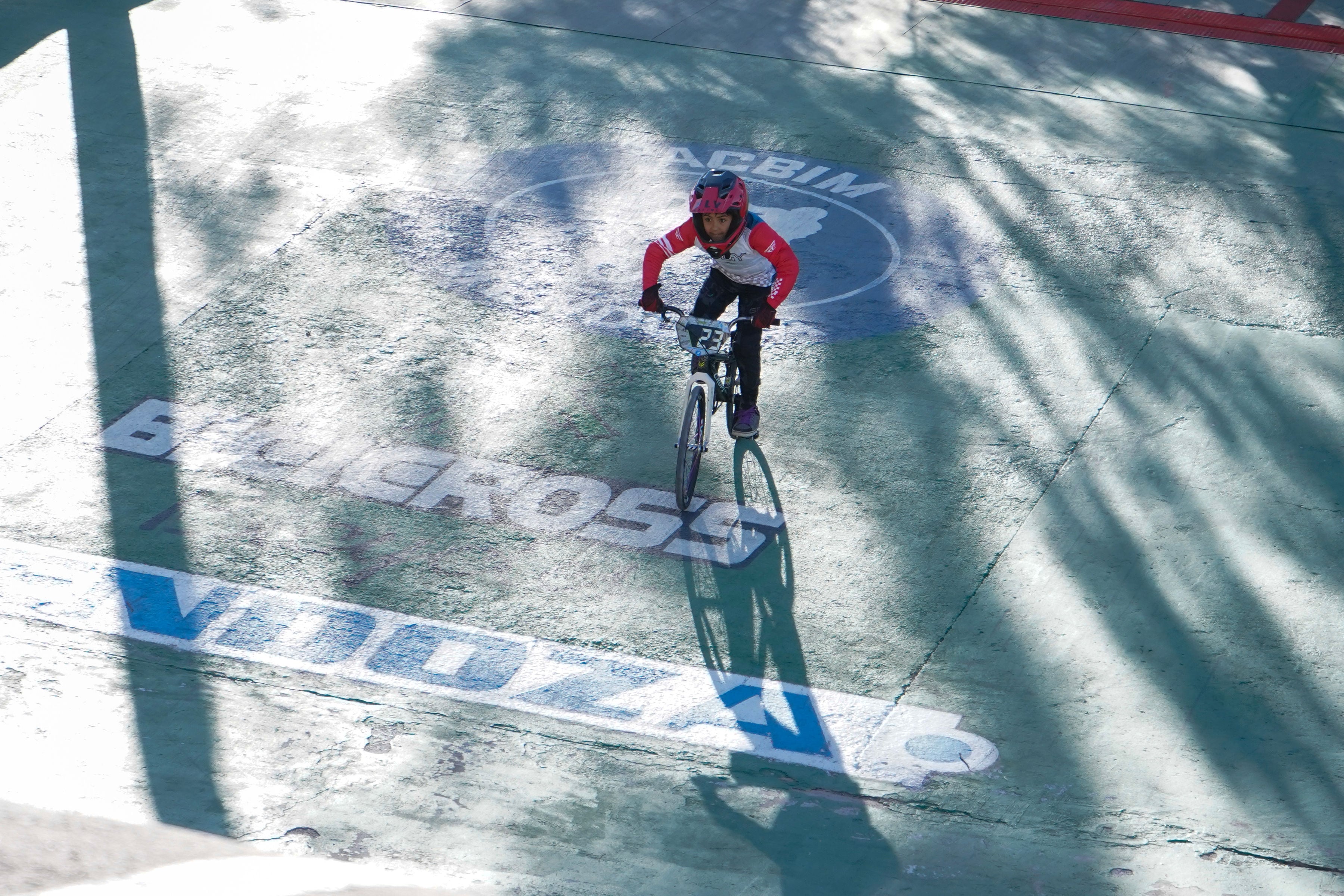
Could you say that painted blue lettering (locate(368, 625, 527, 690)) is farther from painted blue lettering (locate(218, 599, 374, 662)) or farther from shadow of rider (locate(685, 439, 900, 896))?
shadow of rider (locate(685, 439, 900, 896))

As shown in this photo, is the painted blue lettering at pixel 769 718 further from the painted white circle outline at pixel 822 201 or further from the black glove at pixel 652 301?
the painted white circle outline at pixel 822 201

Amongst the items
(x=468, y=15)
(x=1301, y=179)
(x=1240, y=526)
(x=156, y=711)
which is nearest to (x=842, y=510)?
(x=1240, y=526)

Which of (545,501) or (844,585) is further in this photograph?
(545,501)

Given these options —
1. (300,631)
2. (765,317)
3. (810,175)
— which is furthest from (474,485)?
(810,175)

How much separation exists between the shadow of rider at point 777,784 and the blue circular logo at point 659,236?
10.2ft

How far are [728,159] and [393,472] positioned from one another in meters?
5.74

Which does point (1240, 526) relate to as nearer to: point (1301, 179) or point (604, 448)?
point (604, 448)

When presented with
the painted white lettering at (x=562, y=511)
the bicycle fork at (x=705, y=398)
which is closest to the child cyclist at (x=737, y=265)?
the bicycle fork at (x=705, y=398)

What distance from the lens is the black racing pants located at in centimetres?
837

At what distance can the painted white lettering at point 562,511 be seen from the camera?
26.8 feet

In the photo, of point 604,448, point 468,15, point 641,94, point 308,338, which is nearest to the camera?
point 604,448

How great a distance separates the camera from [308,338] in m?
10.1

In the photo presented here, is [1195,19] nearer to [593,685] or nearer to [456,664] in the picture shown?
[593,685]

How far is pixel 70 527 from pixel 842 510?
475 cm
